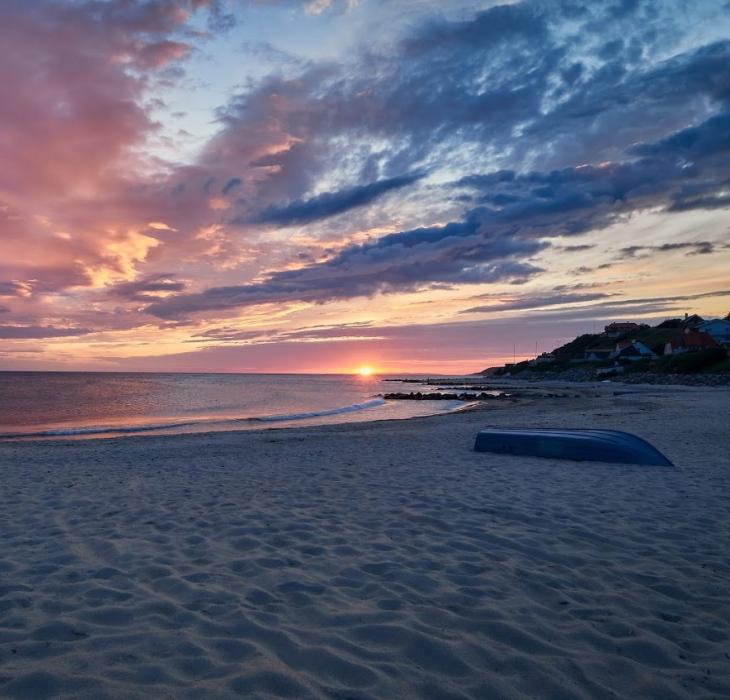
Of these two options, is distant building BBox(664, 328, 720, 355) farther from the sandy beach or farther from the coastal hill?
the sandy beach

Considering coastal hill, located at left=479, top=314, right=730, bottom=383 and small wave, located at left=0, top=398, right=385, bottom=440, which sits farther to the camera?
coastal hill, located at left=479, top=314, right=730, bottom=383

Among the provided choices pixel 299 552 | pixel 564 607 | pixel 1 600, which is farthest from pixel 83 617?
pixel 564 607

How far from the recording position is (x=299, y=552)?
5.61 metres

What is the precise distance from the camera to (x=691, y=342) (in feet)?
290

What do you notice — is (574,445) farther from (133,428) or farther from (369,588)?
(133,428)

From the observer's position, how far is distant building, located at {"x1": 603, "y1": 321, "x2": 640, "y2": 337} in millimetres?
139175

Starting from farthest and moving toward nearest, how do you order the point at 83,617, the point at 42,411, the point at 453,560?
1. the point at 42,411
2. the point at 453,560
3. the point at 83,617

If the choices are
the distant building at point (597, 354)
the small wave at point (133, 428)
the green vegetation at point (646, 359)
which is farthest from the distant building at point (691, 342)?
the small wave at point (133, 428)

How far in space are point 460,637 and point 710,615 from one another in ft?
6.90

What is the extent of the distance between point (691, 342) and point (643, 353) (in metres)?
9.44

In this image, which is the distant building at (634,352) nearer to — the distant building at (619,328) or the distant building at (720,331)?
the distant building at (720,331)

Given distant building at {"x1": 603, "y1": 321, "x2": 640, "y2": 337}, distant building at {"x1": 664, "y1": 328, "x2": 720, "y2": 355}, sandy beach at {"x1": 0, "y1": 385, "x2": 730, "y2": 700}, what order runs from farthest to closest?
distant building at {"x1": 603, "y1": 321, "x2": 640, "y2": 337} → distant building at {"x1": 664, "y1": 328, "x2": 720, "y2": 355} → sandy beach at {"x1": 0, "y1": 385, "x2": 730, "y2": 700}

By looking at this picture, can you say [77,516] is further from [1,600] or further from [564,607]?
[564,607]

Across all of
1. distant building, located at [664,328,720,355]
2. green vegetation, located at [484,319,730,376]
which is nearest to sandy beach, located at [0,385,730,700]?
green vegetation, located at [484,319,730,376]
